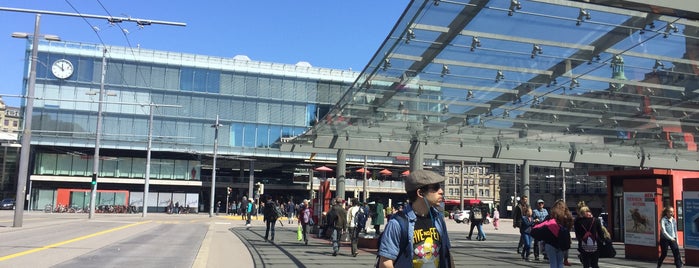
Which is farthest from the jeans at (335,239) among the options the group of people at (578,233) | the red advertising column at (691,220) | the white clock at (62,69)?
the white clock at (62,69)

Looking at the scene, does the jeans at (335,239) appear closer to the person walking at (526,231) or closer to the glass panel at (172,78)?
the person walking at (526,231)

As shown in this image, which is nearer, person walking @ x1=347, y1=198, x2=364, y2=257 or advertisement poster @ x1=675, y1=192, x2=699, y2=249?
advertisement poster @ x1=675, y1=192, x2=699, y2=249

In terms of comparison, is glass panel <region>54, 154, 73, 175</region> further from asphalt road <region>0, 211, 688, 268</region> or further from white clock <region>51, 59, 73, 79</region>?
asphalt road <region>0, 211, 688, 268</region>

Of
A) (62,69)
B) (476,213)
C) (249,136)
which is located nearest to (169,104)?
(249,136)

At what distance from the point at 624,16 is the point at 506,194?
9941 cm

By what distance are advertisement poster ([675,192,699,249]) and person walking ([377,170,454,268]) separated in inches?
475

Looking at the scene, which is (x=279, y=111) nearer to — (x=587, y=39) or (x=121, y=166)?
(x=121, y=166)

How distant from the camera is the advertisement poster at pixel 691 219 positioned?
1291cm

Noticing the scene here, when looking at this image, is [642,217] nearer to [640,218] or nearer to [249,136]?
[640,218]

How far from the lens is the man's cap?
3.56 metres

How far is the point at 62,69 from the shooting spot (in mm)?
56375

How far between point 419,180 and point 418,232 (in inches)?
13.4

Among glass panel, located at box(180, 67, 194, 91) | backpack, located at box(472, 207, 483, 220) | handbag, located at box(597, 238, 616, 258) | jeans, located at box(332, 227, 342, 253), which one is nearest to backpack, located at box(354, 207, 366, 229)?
jeans, located at box(332, 227, 342, 253)

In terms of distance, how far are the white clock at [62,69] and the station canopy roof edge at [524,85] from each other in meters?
44.1
